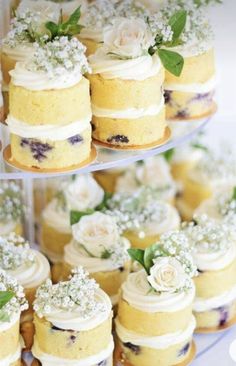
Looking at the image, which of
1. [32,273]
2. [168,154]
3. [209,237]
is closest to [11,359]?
[32,273]

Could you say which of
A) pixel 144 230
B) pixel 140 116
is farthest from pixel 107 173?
pixel 140 116

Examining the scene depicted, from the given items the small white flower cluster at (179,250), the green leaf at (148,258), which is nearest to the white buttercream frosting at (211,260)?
the small white flower cluster at (179,250)

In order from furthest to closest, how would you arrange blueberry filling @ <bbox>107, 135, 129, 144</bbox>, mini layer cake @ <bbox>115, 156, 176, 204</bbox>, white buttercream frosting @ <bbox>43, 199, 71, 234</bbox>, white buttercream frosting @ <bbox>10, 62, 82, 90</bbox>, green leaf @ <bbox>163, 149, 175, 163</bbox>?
green leaf @ <bbox>163, 149, 175, 163</bbox> < mini layer cake @ <bbox>115, 156, 176, 204</bbox> < white buttercream frosting @ <bbox>43, 199, 71, 234</bbox> < blueberry filling @ <bbox>107, 135, 129, 144</bbox> < white buttercream frosting @ <bbox>10, 62, 82, 90</bbox>

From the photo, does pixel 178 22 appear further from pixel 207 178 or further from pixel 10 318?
pixel 207 178

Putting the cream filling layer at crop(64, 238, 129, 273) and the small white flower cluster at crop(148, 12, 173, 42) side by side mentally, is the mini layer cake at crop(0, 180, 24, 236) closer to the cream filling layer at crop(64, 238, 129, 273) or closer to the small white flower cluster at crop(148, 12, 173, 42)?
the cream filling layer at crop(64, 238, 129, 273)

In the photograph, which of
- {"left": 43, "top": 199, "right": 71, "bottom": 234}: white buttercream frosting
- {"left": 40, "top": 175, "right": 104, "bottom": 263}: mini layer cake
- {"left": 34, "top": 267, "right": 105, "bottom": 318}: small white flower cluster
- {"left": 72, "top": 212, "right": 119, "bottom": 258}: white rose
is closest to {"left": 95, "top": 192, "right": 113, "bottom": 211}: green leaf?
{"left": 40, "top": 175, "right": 104, "bottom": 263}: mini layer cake

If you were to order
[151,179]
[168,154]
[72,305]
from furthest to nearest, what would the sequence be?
[168,154]
[151,179]
[72,305]
